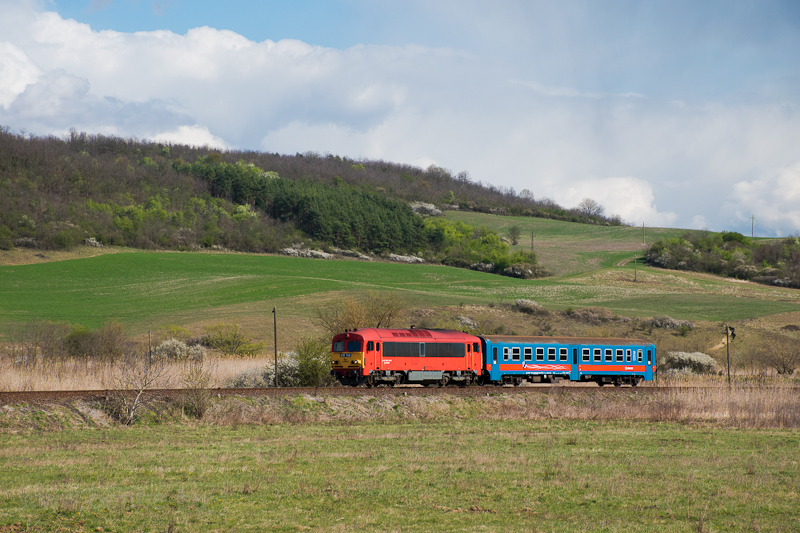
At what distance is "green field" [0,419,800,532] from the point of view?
1262 centimetres

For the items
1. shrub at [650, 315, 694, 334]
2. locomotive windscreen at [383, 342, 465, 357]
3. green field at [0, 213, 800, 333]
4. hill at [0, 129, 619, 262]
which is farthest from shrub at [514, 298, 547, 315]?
hill at [0, 129, 619, 262]

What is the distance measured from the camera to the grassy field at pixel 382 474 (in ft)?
41.7

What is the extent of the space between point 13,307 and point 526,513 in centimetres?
7456

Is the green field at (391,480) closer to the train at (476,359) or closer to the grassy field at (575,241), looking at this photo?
the train at (476,359)

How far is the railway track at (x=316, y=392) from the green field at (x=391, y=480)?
2.46 meters

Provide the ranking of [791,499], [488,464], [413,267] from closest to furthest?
[791,499] → [488,464] → [413,267]

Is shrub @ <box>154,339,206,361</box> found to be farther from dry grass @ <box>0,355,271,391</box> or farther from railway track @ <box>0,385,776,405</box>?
railway track @ <box>0,385,776,405</box>

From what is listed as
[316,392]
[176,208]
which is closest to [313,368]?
[316,392]

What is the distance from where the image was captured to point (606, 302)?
302 ft

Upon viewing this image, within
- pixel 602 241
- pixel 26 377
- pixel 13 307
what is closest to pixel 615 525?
pixel 26 377

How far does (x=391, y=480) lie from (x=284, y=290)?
74.5 metres

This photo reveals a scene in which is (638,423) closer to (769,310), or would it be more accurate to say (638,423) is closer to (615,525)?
(615,525)

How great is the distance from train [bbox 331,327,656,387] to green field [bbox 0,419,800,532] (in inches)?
413

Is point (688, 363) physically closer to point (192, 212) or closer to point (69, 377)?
point (69, 377)
